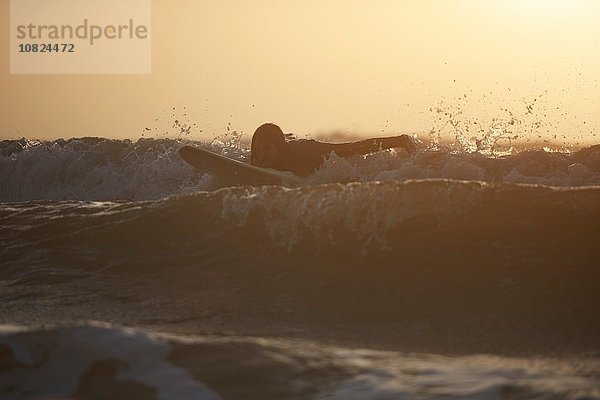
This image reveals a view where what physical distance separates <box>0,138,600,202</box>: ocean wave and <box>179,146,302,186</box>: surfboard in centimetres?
19

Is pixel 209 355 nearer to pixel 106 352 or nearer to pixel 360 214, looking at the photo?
pixel 106 352

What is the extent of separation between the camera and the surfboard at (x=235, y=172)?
8164 millimetres

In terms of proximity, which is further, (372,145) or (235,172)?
(372,145)

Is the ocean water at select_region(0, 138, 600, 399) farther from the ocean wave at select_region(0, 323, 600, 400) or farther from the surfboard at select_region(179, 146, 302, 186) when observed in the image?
the surfboard at select_region(179, 146, 302, 186)

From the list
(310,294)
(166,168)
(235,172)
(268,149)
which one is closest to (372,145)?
(268,149)

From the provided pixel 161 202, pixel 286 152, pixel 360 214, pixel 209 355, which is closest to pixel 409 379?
pixel 209 355

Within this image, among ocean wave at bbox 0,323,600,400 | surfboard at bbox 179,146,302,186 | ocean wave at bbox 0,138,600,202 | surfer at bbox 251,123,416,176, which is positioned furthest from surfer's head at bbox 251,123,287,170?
ocean wave at bbox 0,323,600,400

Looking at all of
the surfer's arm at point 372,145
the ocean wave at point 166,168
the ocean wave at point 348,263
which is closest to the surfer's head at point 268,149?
the ocean wave at point 166,168

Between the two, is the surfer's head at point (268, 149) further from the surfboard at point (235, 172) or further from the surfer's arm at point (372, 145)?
the surfer's arm at point (372, 145)

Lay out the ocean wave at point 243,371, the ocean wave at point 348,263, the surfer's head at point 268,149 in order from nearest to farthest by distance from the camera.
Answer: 1. the ocean wave at point 243,371
2. the ocean wave at point 348,263
3. the surfer's head at point 268,149

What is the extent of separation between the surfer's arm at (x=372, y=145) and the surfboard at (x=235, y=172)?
3.88 feet

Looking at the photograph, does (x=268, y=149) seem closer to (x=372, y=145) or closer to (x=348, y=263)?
(x=372, y=145)

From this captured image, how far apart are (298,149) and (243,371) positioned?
6.82 m

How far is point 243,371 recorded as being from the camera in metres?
2.65
